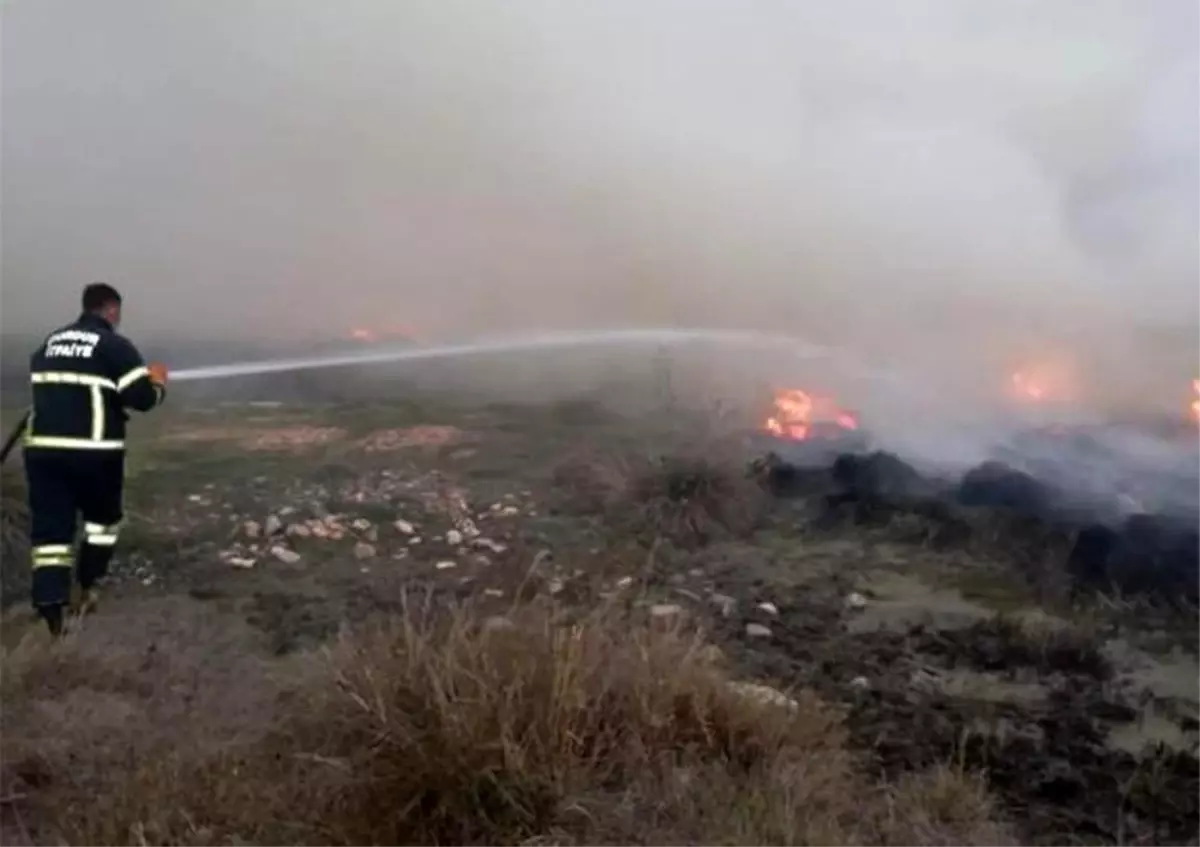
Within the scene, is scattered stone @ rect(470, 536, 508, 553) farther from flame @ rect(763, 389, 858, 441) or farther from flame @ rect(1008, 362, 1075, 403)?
flame @ rect(1008, 362, 1075, 403)

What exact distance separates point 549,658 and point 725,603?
1.79ft

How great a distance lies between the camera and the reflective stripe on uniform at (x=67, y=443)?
2.93 meters

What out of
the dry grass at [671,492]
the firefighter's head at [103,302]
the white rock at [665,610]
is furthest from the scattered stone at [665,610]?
the firefighter's head at [103,302]

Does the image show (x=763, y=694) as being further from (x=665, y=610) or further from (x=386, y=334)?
(x=386, y=334)

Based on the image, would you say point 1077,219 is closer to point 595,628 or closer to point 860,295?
point 860,295

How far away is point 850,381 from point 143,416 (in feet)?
5.98

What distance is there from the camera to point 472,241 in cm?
289

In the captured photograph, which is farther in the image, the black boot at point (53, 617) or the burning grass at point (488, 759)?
the black boot at point (53, 617)

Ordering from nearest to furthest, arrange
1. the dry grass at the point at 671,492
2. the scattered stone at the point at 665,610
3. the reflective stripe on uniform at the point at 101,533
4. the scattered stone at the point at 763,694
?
the scattered stone at the point at 763,694 → the scattered stone at the point at 665,610 → the dry grass at the point at 671,492 → the reflective stripe on uniform at the point at 101,533

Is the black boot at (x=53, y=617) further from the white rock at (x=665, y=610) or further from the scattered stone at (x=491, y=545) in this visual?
the white rock at (x=665, y=610)

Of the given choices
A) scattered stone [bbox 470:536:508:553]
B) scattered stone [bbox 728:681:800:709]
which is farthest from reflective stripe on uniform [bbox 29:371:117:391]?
scattered stone [bbox 728:681:800:709]

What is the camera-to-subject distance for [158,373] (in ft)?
9.59

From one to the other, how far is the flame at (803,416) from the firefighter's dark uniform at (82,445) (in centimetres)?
156

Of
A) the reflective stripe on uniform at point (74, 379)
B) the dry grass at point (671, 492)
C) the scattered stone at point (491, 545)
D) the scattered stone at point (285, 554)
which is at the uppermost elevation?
the reflective stripe on uniform at point (74, 379)
